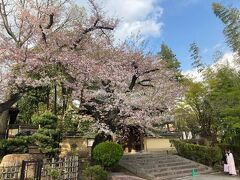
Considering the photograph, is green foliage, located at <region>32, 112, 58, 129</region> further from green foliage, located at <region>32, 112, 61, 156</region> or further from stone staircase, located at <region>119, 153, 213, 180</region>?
stone staircase, located at <region>119, 153, 213, 180</region>

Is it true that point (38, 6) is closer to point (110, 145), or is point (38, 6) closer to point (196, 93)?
point (110, 145)

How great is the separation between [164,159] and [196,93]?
5466mm

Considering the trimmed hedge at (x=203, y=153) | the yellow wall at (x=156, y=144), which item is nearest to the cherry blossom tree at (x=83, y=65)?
the trimmed hedge at (x=203, y=153)

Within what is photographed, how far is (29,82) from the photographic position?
424 inches

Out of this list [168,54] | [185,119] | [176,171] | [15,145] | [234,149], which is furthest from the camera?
[168,54]

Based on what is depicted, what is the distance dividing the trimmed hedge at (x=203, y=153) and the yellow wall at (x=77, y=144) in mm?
7405

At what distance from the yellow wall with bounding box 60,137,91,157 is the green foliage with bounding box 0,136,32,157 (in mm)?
2272

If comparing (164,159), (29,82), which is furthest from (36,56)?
(164,159)

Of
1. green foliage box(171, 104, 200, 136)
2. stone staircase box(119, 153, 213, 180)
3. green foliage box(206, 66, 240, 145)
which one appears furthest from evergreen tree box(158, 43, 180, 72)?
stone staircase box(119, 153, 213, 180)

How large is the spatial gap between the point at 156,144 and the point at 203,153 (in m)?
6.90

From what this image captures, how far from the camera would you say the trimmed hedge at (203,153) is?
52.9 feet

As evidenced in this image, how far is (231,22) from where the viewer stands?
15.8m

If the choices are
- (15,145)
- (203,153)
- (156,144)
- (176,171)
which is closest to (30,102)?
(15,145)

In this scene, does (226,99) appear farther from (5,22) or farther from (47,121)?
(5,22)
